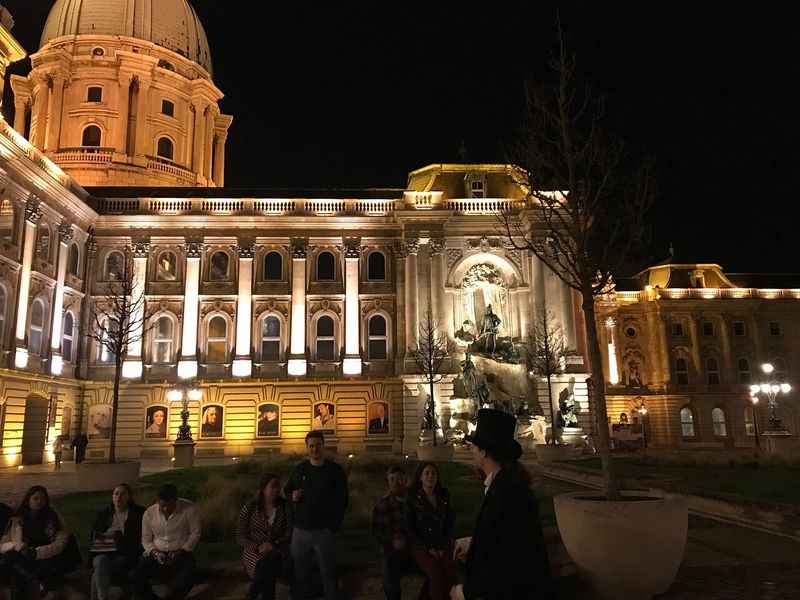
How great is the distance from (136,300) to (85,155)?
1671cm

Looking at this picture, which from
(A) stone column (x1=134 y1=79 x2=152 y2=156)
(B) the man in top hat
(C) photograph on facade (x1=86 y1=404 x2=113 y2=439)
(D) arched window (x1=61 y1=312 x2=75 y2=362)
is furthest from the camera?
(A) stone column (x1=134 y1=79 x2=152 y2=156)

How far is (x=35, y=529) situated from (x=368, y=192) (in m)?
37.5

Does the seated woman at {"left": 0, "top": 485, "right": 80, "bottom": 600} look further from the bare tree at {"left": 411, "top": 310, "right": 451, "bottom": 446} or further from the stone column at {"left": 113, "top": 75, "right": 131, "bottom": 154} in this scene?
the stone column at {"left": 113, "top": 75, "right": 131, "bottom": 154}

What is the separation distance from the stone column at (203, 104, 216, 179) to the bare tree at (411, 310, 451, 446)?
27916 mm

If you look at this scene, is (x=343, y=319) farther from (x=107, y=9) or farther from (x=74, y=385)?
(x=107, y=9)

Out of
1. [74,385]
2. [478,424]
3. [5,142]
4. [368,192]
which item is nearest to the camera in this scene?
[478,424]

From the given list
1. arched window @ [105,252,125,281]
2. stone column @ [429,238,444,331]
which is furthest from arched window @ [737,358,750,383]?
arched window @ [105,252,125,281]

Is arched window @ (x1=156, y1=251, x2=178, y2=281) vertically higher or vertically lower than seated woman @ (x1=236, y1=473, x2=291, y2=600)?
higher

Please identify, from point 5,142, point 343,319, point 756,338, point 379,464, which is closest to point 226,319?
point 343,319

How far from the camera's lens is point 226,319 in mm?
40562

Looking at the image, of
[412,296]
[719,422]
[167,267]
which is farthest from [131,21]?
[719,422]

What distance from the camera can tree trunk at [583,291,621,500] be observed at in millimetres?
8812

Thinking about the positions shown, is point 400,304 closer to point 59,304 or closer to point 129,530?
point 59,304

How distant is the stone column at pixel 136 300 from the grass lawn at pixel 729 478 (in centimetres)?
2731
